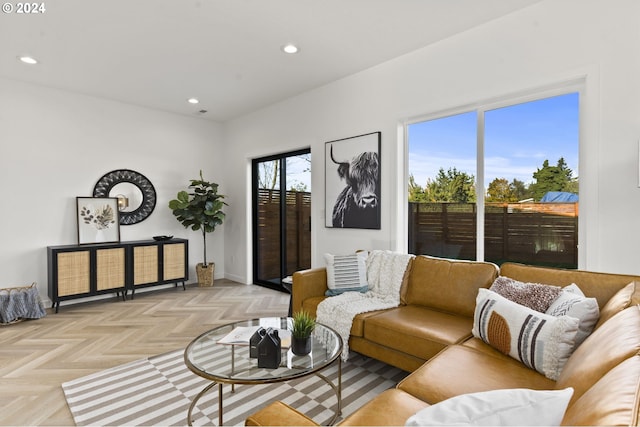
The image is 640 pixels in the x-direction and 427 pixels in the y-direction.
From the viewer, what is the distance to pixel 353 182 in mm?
3865

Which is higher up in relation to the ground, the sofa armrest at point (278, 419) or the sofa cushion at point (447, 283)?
the sofa cushion at point (447, 283)

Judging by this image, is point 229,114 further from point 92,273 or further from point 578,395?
point 578,395

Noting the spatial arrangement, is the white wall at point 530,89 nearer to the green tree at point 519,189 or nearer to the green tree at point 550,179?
the green tree at point 550,179

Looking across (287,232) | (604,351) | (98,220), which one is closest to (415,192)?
(287,232)

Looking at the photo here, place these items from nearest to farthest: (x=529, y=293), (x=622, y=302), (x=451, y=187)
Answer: (x=622, y=302) < (x=529, y=293) < (x=451, y=187)

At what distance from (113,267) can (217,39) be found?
3165 mm

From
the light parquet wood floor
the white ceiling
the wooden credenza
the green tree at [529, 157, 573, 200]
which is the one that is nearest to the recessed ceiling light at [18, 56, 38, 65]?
the white ceiling

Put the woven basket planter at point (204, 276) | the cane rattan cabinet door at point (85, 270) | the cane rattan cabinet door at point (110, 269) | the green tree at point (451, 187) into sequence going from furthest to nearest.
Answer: the woven basket planter at point (204, 276), the cane rattan cabinet door at point (110, 269), the cane rattan cabinet door at point (85, 270), the green tree at point (451, 187)

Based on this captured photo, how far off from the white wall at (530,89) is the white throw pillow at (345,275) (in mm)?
608

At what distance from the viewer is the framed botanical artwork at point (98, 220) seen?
4.48m

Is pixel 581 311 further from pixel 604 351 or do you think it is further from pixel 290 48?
pixel 290 48

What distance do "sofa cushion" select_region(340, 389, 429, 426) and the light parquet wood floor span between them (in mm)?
1755

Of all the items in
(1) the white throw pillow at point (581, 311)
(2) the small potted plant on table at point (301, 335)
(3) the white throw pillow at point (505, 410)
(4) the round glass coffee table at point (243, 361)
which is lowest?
(4) the round glass coffee table at point (243, 361)

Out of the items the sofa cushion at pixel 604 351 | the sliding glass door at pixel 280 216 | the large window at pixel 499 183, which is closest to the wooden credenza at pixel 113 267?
the sliding glass door at pixel 280 216
